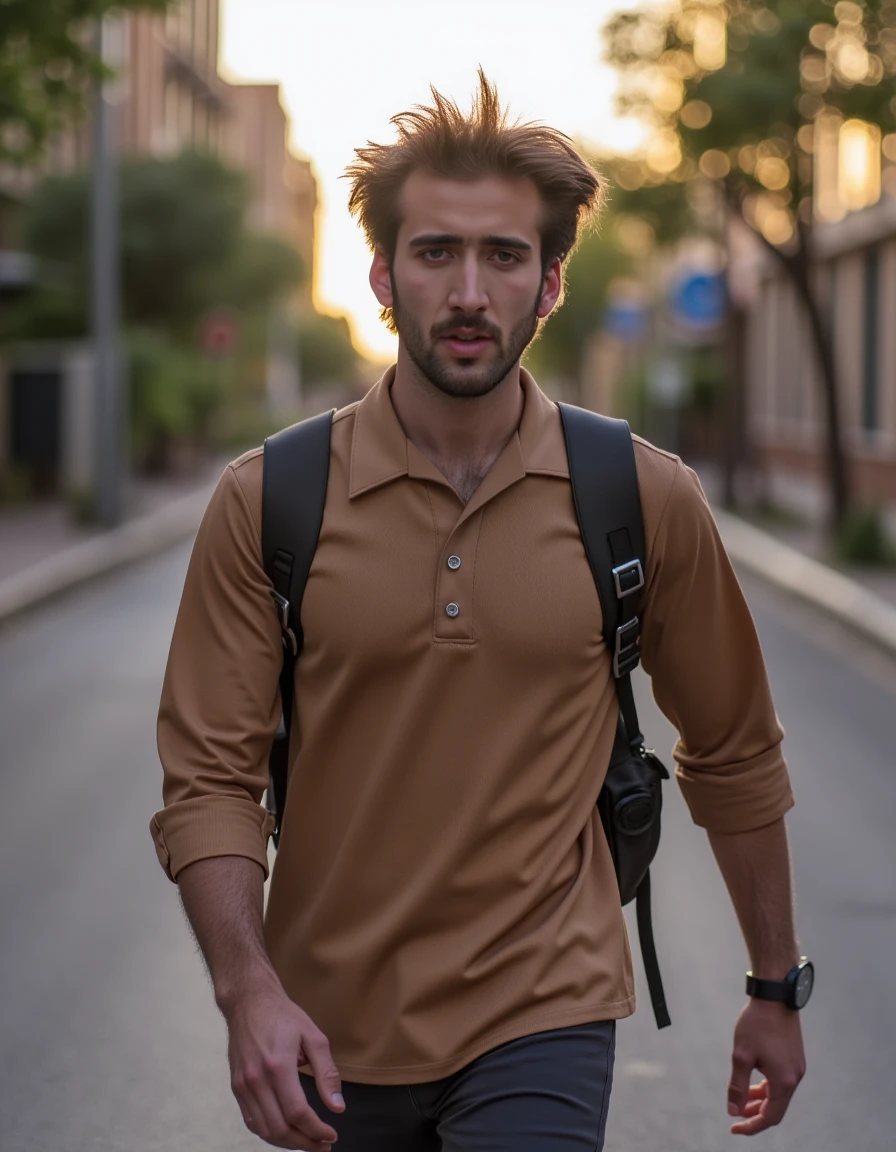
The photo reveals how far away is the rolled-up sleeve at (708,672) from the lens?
265 centimetres

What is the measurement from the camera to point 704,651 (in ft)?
8.86

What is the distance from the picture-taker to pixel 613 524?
8.46 feet

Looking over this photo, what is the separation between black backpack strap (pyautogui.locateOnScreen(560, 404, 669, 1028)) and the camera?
2.57m

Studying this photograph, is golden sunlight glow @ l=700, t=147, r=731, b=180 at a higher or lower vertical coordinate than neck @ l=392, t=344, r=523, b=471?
higher

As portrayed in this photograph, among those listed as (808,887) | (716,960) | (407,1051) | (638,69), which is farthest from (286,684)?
(638,69)

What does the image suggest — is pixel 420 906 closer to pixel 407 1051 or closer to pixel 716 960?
pixel 407 1051

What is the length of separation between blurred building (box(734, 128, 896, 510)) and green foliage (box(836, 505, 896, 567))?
709cm

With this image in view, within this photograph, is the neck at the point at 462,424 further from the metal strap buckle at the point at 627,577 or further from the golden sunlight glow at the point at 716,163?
the golden sunlight glow at the point at 716,163

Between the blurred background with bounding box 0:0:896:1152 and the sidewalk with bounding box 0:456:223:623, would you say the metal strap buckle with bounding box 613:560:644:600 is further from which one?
the sidewalk with bounding box 0:456:223:623

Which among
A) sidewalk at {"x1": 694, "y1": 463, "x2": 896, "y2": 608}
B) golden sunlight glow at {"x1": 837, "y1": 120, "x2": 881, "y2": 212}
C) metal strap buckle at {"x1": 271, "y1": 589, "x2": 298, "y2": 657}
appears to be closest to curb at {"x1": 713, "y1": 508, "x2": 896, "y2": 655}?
sidewalk at {"x1": 694, "y1": 463, "x2": 896, "y2": 608}

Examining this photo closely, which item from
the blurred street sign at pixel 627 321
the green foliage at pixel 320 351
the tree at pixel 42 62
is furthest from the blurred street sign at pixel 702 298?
the green foliage at pixel 320 351

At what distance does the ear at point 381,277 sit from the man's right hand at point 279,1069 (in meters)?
0.94

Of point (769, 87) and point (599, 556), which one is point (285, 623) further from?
point (769, 87)

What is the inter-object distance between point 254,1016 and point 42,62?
42.1 feet
